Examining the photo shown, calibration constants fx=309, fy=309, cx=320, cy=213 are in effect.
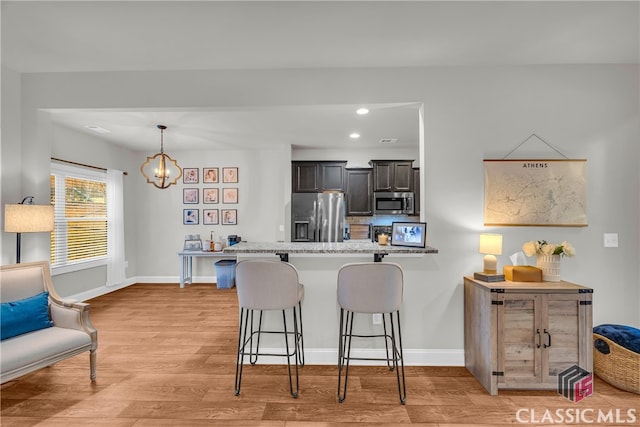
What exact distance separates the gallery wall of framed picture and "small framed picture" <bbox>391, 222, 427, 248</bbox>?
3876 mm

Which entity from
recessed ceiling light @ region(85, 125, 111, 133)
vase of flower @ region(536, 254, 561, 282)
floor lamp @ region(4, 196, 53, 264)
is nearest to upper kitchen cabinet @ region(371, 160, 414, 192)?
vase of flower @ region(536, 254, 561, 282)

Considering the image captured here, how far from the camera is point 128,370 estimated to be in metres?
2.59

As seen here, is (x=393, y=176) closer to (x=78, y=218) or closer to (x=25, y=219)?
(x=25, y=219)

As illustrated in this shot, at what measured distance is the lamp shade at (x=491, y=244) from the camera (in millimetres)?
2471

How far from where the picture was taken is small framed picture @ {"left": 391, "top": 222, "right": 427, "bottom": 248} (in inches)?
99.8

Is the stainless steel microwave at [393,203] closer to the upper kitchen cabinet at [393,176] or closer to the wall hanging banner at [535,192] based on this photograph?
the upper kitchen cabinet at [393,176]

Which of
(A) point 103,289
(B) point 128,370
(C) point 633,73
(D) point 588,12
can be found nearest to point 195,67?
(B) point 128,370

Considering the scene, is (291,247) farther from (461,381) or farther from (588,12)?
(588,12)

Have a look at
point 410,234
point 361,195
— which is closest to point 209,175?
point 361,195

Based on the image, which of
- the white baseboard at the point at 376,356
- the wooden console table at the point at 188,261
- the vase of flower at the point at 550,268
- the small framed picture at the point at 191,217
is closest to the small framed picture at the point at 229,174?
the small framed picture at the point at 191,217

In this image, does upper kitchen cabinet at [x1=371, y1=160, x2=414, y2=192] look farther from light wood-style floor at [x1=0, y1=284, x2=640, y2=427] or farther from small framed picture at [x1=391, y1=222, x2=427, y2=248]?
light wood-style floor at [x1=0, y1=284, x2=640, y2=427]

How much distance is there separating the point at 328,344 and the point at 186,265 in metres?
3.89

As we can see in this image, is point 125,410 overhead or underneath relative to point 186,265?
underneath

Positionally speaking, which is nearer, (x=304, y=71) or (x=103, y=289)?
(x=304, y=71)
